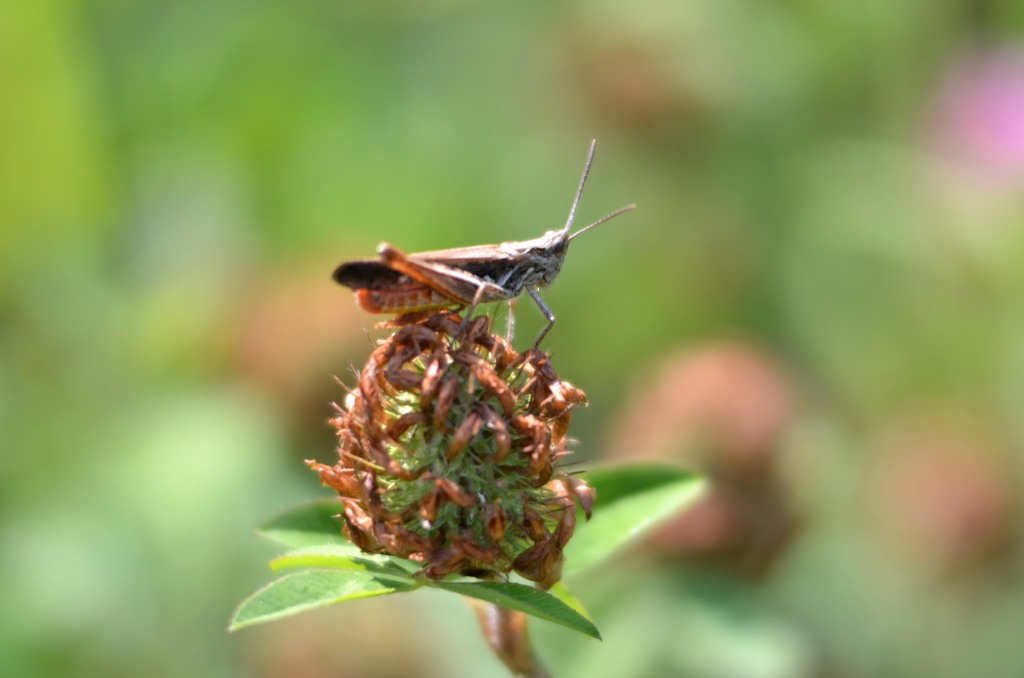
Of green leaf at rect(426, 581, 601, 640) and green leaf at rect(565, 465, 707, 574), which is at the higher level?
green leaf at rect(565, 465, 707, 574)

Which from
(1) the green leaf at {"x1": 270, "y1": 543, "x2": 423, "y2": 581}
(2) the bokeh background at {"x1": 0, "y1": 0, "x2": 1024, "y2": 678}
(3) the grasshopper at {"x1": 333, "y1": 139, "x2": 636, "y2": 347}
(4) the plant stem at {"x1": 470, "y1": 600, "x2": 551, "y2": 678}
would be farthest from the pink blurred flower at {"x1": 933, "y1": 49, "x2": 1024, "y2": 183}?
(1) the green leaf at {"x1": 270, "y1": 543, "x2": 423, "y2": 581}

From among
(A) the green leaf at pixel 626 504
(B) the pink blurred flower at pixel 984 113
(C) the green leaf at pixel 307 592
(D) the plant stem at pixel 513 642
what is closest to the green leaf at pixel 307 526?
(C) the green leaf at pixel 307 592

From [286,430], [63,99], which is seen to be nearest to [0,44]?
[63,99]

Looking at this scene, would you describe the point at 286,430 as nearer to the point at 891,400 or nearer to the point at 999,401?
the point at 891,400

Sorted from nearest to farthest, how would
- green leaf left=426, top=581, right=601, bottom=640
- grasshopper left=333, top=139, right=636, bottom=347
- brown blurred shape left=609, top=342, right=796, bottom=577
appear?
green leaf left=426, top=581, right=601, bottom=640
grasshopper left=333, top=139, right=636, bottom=347
brown blurred shape left=609, top=342, right=796, bottom=577

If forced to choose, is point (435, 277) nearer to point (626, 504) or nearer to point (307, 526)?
point (307, 526)

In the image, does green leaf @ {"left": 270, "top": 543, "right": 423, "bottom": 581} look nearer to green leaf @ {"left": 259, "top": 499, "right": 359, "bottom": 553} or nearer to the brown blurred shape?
green leaf @ {"left": 259, "top": 499, "right": 359, "bottom": 553}

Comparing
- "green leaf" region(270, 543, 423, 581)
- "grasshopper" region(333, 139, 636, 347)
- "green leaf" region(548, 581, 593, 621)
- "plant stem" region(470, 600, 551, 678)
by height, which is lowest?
"plant stem" region(470, 600, 551, 678)
